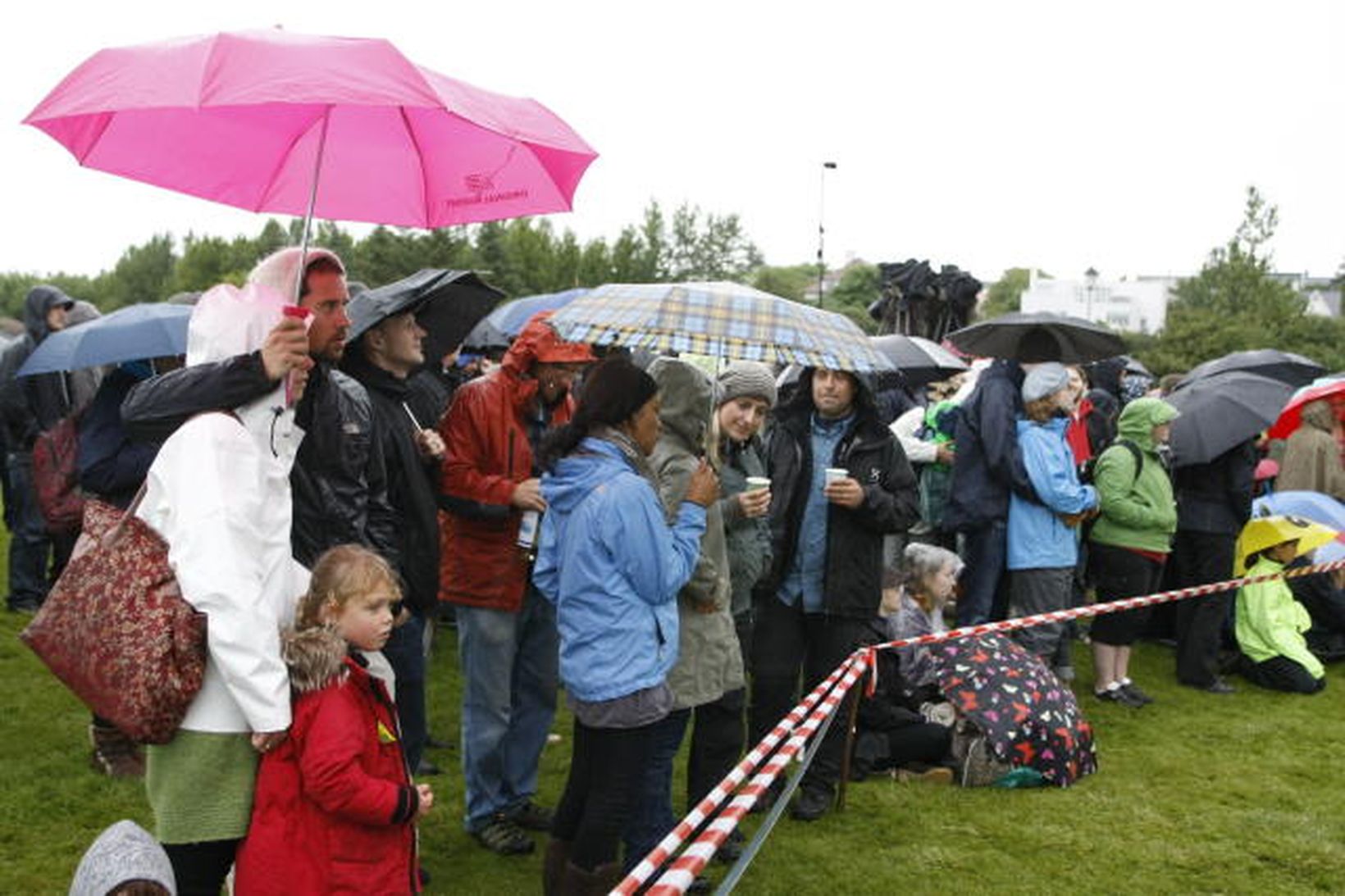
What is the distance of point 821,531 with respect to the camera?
4793 millimetres

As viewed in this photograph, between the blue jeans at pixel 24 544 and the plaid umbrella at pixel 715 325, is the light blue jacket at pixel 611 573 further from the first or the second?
the blue jeans at pixel 24 544

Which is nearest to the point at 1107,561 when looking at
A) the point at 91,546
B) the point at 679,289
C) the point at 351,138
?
the point at 679,289

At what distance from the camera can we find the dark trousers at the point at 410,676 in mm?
3930

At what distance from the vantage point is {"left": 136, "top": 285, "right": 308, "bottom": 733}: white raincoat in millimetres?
2463

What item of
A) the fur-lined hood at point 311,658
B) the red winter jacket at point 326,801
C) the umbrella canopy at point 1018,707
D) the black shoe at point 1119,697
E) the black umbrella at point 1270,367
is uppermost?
the black umbrella at point 1270,367

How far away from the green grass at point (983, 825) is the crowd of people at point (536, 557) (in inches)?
8.1

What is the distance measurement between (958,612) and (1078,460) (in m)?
1.48

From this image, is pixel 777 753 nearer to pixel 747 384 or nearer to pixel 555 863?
pixel 555 863

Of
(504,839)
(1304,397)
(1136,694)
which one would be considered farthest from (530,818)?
(1304,397)

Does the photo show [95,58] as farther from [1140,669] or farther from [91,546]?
[1140,669]

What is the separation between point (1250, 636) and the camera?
768 cm

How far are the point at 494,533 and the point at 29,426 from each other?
4727mm

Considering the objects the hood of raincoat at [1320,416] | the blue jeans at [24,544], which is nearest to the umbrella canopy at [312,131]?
the blue jeans at [24,544]

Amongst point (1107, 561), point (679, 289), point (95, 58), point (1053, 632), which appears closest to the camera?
point (95, 58)
